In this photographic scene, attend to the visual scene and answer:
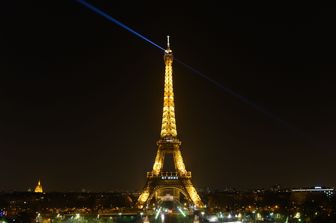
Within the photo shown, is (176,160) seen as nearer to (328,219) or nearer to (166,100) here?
(166,100)

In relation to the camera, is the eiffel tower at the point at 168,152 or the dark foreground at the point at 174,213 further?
the eiffel tower at the point at 168,152

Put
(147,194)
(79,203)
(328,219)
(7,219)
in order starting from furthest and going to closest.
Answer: (79,203), (147,194), (7,219), (328,219)

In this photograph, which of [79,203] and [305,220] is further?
[79,203]

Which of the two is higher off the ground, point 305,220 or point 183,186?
point 183,186

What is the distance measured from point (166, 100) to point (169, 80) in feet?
9.08

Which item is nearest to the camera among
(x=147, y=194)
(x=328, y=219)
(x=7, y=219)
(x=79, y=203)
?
(x=328, y=219)

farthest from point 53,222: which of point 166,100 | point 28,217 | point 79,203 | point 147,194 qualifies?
point 79,203

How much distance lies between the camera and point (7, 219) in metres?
45.3

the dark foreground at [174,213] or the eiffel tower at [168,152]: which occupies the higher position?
the eiffel tower at [168,152]

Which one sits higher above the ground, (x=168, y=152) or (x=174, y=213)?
(x=168, y=152)

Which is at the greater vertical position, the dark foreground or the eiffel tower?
the eiffel tower

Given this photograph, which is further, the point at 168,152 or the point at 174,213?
the point at 168,152

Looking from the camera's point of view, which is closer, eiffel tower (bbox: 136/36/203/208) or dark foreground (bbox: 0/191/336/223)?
dark foreground (bbox: 0/191/336/223)

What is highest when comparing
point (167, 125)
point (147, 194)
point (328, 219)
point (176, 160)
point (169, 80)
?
point (169, 80)
